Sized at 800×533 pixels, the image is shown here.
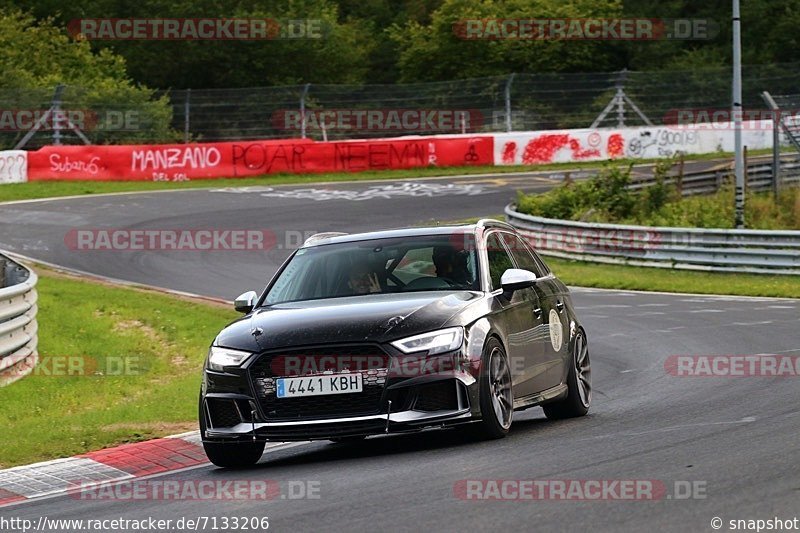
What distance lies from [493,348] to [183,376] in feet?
24.0

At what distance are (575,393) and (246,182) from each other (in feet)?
102

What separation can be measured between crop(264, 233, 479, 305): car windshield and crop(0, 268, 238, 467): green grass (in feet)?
6.13

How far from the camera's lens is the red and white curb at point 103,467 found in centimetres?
919

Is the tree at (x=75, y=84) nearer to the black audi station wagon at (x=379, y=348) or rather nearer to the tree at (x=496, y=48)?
the tree at (x=496, y=48)

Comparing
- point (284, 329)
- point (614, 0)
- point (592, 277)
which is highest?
point (614, 0)

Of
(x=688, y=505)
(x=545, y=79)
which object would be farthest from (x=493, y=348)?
(x=545, y=79)

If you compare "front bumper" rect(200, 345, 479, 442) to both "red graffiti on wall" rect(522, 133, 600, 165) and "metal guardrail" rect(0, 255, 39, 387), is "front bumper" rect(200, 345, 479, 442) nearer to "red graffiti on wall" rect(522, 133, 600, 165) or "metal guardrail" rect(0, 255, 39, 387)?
"metal guardrail" rect(0, 255, 39, 387)

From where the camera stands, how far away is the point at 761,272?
88.5 ft

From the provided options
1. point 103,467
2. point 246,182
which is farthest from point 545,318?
point 246,182

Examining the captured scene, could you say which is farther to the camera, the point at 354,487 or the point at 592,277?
the point at 592,277

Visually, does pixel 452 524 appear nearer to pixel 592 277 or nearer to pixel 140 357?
pixel 140 357

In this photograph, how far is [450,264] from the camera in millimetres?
10359

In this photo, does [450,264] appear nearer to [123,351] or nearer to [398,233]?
[398,233]

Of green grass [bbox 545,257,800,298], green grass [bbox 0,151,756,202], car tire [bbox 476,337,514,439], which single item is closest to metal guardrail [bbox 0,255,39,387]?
car tire [bbox 476,337,514,439]
